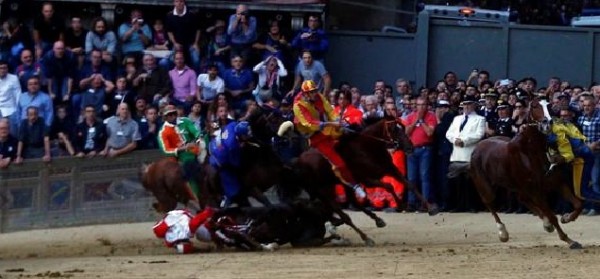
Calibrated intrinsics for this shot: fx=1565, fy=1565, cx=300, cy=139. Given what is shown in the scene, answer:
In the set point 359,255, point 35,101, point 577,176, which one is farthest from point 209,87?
point 359,255

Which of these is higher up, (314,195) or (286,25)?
(286,25)

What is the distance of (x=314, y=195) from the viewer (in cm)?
1920

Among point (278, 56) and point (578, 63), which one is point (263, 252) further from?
point (578, 63)

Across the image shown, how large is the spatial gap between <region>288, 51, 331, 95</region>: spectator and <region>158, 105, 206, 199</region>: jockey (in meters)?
4.03

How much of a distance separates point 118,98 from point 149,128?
3.30ft

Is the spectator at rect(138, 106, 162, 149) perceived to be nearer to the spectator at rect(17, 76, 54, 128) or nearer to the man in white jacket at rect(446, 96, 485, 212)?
the spectator at rect(17, 76, 54, 128)

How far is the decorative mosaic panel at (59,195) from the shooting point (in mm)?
20734

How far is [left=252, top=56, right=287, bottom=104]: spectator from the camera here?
23.5 metres

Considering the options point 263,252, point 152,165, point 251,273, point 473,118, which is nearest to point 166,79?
point 152,165

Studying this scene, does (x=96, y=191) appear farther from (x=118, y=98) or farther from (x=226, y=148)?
(x=226, y=148)

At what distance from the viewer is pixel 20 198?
799 inches

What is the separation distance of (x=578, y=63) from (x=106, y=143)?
838 centimetres

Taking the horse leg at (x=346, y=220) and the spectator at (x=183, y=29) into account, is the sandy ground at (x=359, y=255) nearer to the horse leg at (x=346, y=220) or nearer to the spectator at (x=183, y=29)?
the horse leg at (x=346, y=220)

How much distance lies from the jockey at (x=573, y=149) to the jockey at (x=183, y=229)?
13.7 ft
